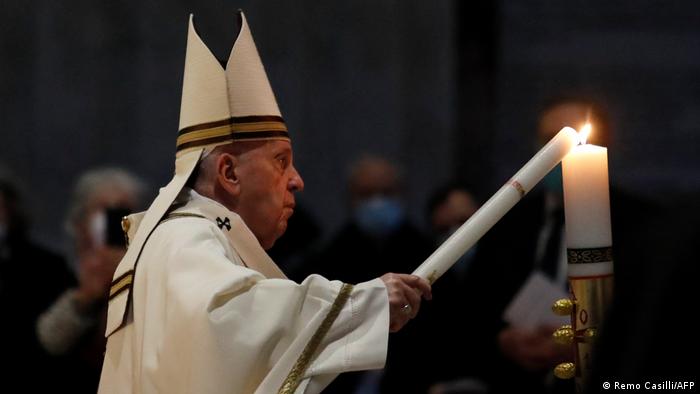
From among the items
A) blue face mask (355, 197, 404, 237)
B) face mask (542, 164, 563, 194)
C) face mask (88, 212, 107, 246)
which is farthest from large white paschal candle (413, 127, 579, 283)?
blue face mask (355, 197, 404, 237)

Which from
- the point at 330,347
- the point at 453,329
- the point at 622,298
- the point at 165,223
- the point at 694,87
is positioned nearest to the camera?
the point at 622,298

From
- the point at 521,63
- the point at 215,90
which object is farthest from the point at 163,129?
the point at 215,90

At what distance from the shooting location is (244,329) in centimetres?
263

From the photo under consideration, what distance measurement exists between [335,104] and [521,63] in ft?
3.67

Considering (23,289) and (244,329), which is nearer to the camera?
(244,329)

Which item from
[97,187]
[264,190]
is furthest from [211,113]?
[97,187]

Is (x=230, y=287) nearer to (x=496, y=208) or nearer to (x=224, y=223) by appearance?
(x=224, y=223)

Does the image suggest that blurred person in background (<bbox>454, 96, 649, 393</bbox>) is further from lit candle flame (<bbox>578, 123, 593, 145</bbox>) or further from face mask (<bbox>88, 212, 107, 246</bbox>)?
lit candle flame (<bbox>578, 123, 593, 145</bbox>)

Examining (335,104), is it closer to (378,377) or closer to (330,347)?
(378,377)

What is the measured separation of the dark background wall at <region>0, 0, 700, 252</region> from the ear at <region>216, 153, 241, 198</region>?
164 inches

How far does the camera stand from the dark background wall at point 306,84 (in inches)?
288

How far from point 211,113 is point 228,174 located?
0.16 m

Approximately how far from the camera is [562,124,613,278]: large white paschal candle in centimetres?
248

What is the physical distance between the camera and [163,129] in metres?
7.43
